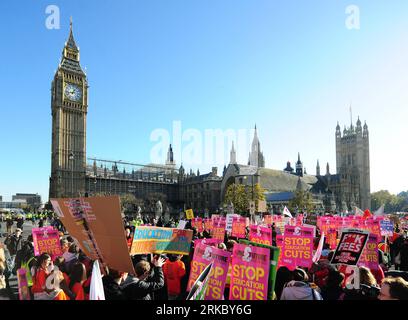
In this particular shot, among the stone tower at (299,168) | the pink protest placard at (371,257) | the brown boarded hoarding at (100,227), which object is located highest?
the stone tower at (299,168)

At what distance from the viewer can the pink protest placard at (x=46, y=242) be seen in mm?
9148

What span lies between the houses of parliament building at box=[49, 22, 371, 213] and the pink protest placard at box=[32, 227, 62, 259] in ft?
223

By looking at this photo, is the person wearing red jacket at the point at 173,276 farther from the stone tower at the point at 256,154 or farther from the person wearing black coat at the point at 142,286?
the stone tower at the point at 256,154

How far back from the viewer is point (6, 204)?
15525 cm

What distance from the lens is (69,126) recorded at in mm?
86812

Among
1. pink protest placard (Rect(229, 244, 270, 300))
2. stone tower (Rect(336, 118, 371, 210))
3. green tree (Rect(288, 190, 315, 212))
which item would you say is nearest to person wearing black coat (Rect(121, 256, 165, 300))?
pink protest placard (Rect(229, 244, 270, 300))

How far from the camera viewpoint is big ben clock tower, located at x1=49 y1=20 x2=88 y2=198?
8256 cm

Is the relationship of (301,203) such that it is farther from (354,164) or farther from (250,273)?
(250,273)

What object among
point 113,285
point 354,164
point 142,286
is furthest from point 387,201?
point 113,285

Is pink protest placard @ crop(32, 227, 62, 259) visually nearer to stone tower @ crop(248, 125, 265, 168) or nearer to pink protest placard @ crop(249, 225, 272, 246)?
pink protest placard @ crop(249, 225, 272, 246)

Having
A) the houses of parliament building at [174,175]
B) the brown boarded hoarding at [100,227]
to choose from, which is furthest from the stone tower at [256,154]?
the brown boarded hoarding at [100,227]
